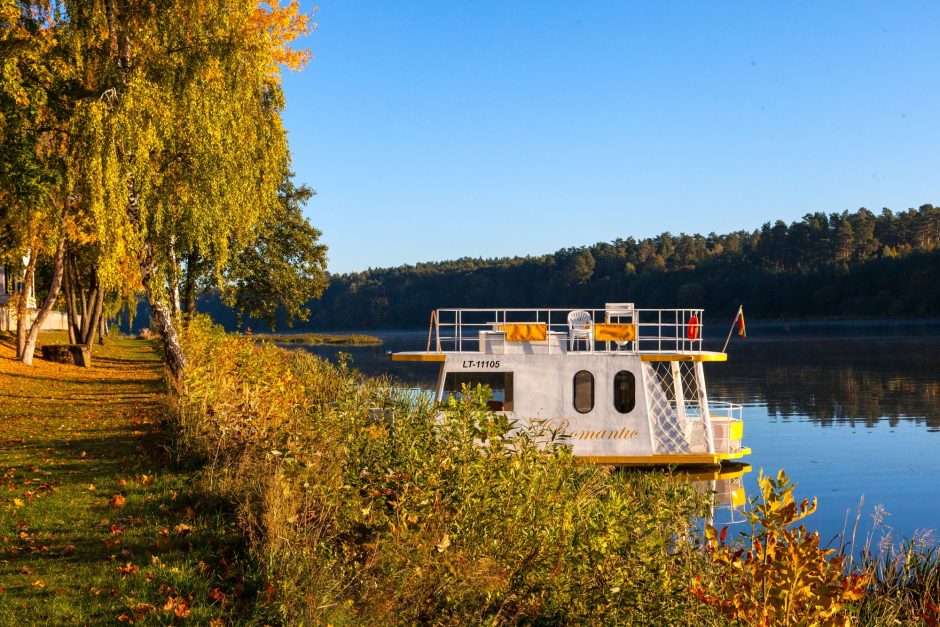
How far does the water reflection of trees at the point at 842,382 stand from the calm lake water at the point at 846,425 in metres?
0.05

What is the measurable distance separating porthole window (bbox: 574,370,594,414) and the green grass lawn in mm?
8230

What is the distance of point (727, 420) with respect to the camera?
18797 millimetres

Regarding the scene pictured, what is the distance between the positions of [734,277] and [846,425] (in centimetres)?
11865

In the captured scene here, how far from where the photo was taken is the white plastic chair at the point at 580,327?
59.2 ft

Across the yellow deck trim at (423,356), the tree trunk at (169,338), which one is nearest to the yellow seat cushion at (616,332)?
the yellow deck trim at (423,356)

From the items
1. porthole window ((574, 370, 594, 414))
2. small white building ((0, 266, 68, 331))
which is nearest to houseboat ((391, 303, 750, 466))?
porthole window ((574, 370, 594, 414))

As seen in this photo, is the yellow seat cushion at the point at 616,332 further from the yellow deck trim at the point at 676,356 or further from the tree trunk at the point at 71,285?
the tree trunk at the point at 71,285

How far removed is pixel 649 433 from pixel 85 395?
1468cm


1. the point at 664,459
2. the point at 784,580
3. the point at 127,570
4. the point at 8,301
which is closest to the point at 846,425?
the point at 664,459

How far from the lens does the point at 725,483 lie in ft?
59.8

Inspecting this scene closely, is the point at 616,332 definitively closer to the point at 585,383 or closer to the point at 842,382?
the point at 585,383

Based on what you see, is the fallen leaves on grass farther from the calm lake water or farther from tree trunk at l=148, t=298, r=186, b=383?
tree trunk at l=148, t=298, r=186, b=383

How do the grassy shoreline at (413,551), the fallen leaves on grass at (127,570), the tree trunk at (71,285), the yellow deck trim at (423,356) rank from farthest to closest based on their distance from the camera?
the tree trunk at (71,285) → the yellow deck trim at (423,356) → the fallen leaves on grass at (127,570) → the grassy shoreline at (413,551)

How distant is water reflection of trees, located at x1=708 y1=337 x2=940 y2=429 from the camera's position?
3091 centimetres
